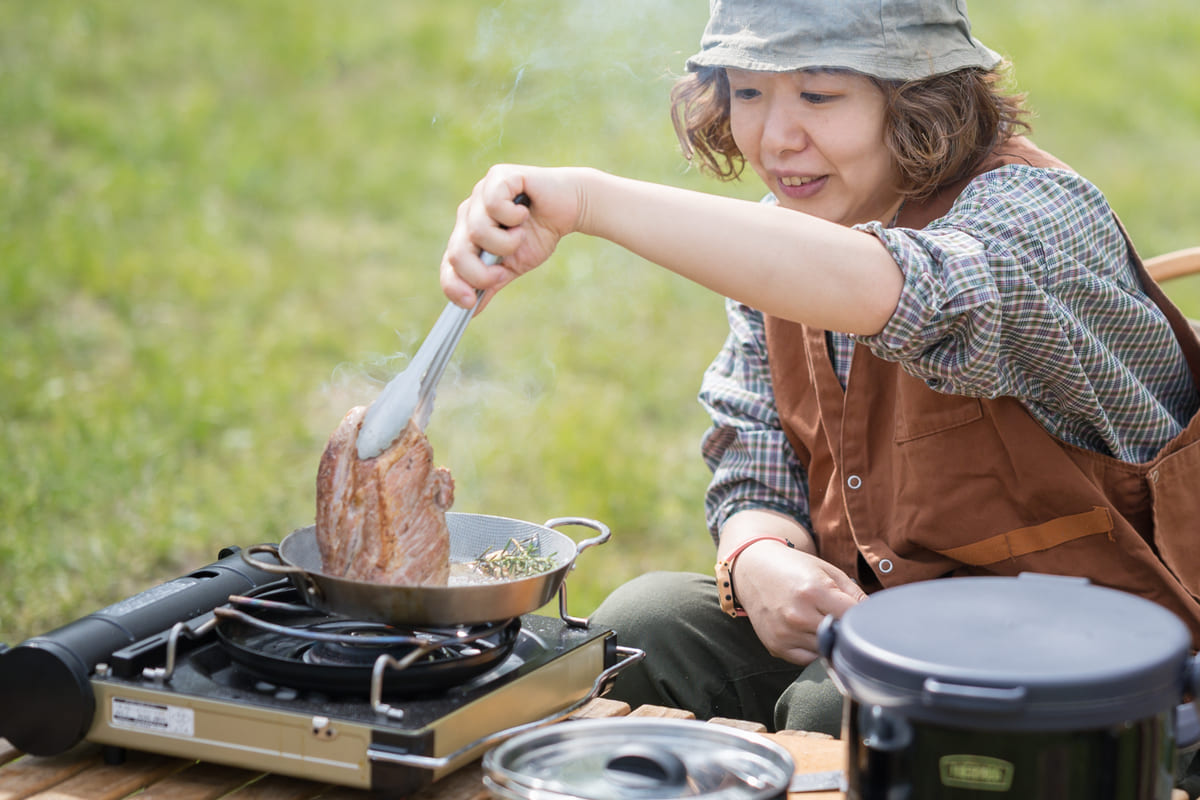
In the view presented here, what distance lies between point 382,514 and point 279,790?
35 centimetres

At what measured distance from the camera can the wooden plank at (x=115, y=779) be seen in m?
1.55

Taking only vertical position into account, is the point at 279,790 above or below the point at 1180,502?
below

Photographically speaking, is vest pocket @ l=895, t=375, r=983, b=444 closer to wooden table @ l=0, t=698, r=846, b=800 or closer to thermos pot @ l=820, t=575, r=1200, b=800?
wooden table @ l=0, t=698, r=846, b=800

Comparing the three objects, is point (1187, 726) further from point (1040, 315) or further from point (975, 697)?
point (1040, 315)

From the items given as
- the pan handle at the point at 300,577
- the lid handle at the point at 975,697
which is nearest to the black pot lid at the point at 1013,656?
the lid handle at the point at 975,697

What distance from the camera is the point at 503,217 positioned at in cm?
172

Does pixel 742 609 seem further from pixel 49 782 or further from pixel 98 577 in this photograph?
pixel 98 577

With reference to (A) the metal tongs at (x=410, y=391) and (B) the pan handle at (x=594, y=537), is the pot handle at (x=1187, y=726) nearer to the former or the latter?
(B) the pan handle at (x=594, y=537)

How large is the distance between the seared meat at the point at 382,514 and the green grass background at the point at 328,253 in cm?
70

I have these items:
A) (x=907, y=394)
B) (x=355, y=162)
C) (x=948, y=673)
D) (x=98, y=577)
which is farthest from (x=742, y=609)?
(x=355, y=162)

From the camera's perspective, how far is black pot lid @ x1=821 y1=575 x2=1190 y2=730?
3.77 feet

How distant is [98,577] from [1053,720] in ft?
10.4

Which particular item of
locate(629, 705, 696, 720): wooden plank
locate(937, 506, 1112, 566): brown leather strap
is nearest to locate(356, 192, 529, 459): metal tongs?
locate(629, 705, 696, 720): wooden plank

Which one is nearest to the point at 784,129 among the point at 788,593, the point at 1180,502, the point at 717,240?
the point at 717,240
